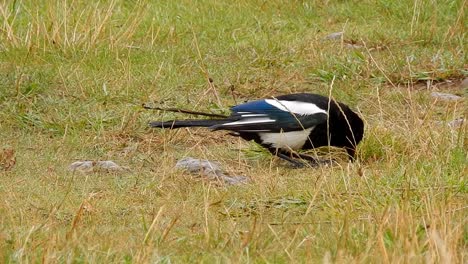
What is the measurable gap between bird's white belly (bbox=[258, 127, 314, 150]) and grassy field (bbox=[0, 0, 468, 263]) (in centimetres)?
14

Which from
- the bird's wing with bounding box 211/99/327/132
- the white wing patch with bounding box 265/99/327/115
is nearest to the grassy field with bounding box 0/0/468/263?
the bird's wing with bounding box 211/99/327/132

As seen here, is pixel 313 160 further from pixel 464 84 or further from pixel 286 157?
pixel 464 84

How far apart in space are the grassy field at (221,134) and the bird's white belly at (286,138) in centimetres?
14

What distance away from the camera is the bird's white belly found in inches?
282

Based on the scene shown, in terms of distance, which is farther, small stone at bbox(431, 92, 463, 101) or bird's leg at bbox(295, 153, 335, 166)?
small stone at bbox(431, 92, 463, 101)

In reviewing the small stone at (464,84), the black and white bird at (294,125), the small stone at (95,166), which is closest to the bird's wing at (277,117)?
the black and white bird at (294,125)

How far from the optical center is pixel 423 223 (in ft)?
16.4

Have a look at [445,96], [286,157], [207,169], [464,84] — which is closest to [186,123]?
[207,169]

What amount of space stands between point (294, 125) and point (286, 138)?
91 mm

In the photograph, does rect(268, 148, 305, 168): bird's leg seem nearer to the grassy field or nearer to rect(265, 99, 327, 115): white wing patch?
the grassy field

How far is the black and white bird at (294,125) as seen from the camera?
716 centimetres

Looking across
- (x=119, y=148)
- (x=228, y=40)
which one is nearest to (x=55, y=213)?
(x=119, y=148)

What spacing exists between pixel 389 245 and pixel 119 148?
2970mm

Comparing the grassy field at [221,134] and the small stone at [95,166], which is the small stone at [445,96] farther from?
the small stone at [95,166]
